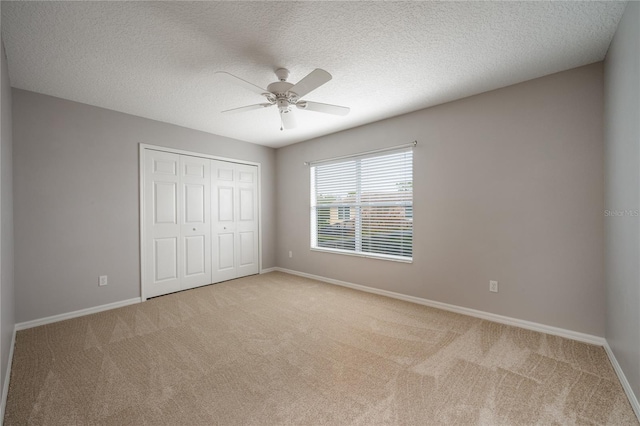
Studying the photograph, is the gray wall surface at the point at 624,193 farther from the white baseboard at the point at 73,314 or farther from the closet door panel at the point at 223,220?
the white baseboard at the point at 73,314

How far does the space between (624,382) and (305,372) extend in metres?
2.16

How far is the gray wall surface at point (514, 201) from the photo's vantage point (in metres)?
2.45

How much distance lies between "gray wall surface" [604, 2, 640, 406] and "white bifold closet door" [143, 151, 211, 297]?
15.3 feet

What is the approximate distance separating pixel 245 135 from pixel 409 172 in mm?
2714

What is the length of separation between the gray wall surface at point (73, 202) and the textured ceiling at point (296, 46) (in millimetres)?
363

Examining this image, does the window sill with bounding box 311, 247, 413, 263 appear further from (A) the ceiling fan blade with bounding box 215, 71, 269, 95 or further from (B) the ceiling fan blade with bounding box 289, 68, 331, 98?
(A) the ceiling fan blade with bounding box 215, 71, 269, 95

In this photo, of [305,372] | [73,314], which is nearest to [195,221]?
[73,314]

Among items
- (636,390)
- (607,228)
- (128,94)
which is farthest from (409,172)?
(128,94)

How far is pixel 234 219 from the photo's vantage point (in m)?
4.88

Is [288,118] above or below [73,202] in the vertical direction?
above

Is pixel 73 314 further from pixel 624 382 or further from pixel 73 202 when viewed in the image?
pixel 624 382

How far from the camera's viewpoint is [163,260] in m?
3.96

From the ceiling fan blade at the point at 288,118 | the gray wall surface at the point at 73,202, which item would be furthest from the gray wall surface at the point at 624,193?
the gray wall surface at the point at 73,202

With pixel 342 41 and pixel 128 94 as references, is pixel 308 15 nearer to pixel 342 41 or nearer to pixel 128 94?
pixel 342 41
